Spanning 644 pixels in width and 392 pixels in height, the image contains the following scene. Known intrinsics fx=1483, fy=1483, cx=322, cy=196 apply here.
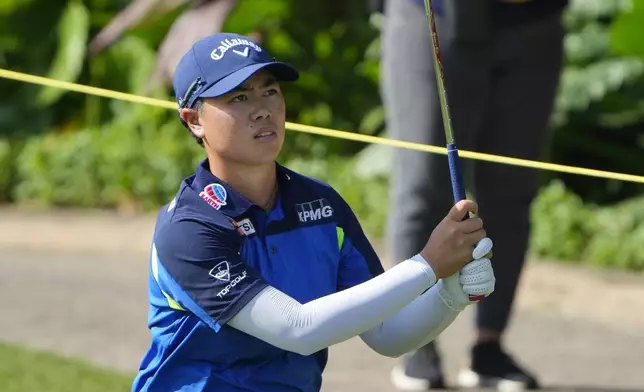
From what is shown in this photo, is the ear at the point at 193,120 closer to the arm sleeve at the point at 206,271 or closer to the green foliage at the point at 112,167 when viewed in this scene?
the arm sleeve at the point at 206,271

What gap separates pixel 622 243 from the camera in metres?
7.60

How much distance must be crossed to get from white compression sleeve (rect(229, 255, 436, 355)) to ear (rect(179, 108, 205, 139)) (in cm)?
42

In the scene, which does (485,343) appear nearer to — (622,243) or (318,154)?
(622,243)

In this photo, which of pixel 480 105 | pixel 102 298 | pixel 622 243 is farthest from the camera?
pixel 622 243

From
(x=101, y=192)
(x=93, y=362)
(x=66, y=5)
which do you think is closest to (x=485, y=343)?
(x=93, y=362)

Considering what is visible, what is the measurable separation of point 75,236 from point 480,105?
4.11 metres

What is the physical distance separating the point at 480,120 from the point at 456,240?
202cm

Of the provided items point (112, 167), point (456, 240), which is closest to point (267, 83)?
point (456, 240)

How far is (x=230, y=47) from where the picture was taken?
325cm

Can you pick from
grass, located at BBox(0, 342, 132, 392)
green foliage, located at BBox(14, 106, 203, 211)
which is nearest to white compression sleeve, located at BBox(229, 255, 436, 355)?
grass, located at BBox(0, 342, 132, 392)

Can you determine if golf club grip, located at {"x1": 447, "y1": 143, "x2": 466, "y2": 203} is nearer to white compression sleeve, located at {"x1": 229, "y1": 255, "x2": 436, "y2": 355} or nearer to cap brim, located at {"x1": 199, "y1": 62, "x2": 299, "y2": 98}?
white compression sleeve, located at {"x1": 229, "y1": 255, "x2": 436, "y2": 355}

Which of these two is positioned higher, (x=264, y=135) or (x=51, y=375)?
(x=264, y=135)

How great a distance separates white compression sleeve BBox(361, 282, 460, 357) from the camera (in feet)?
10.8

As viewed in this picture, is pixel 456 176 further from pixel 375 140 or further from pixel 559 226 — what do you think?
pixel 559 226
